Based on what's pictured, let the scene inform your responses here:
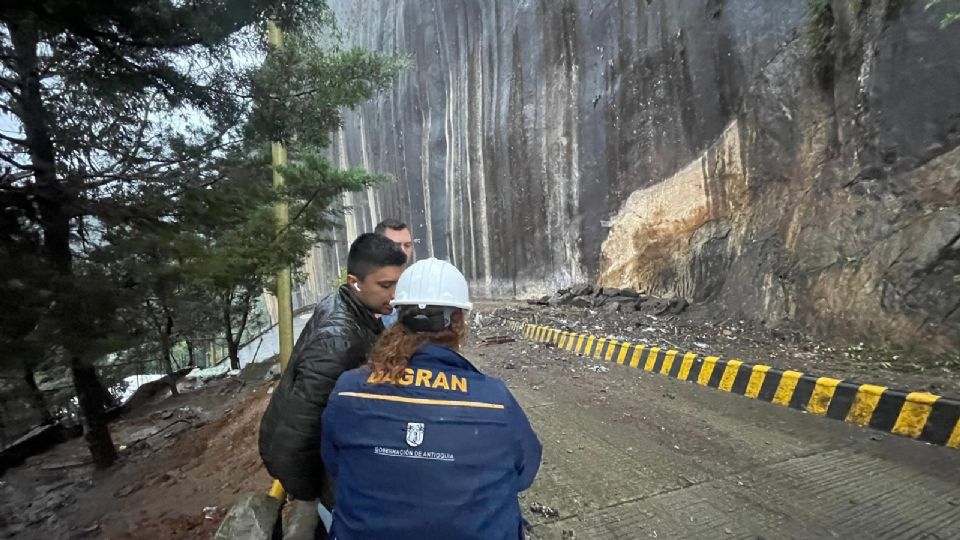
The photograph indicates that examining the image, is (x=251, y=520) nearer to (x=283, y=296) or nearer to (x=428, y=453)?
(x=428, y=453)

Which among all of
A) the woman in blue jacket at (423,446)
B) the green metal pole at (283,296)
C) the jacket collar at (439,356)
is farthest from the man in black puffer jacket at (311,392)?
the green metal pole at (283,296)

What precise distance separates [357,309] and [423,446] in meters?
0.93

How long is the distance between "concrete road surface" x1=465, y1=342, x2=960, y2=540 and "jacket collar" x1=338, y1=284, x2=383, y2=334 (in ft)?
4.67

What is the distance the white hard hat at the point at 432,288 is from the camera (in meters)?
1.64

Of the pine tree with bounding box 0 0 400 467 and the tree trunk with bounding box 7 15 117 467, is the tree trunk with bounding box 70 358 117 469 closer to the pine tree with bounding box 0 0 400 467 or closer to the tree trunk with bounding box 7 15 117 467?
the pine tree with bounding box 0 0 400 467

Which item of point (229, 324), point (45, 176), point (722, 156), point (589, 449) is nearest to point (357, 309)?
point (589, 449)

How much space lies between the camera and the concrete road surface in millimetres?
2594

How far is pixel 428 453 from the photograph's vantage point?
1.34 metres

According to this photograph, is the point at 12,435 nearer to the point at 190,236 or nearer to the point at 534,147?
the point at 190,236

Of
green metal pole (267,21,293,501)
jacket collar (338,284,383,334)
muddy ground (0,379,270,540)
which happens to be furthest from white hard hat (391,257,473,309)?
green metal pole (267,21,293,501)

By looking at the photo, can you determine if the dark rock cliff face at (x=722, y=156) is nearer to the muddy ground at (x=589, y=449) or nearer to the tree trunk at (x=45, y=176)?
the muddy ground at (x=589, y=449)

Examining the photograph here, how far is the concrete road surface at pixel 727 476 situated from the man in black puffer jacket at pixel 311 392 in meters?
1.33

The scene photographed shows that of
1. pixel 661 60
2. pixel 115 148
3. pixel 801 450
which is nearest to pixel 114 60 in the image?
pixel 115 148

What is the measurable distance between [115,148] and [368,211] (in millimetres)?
25415
